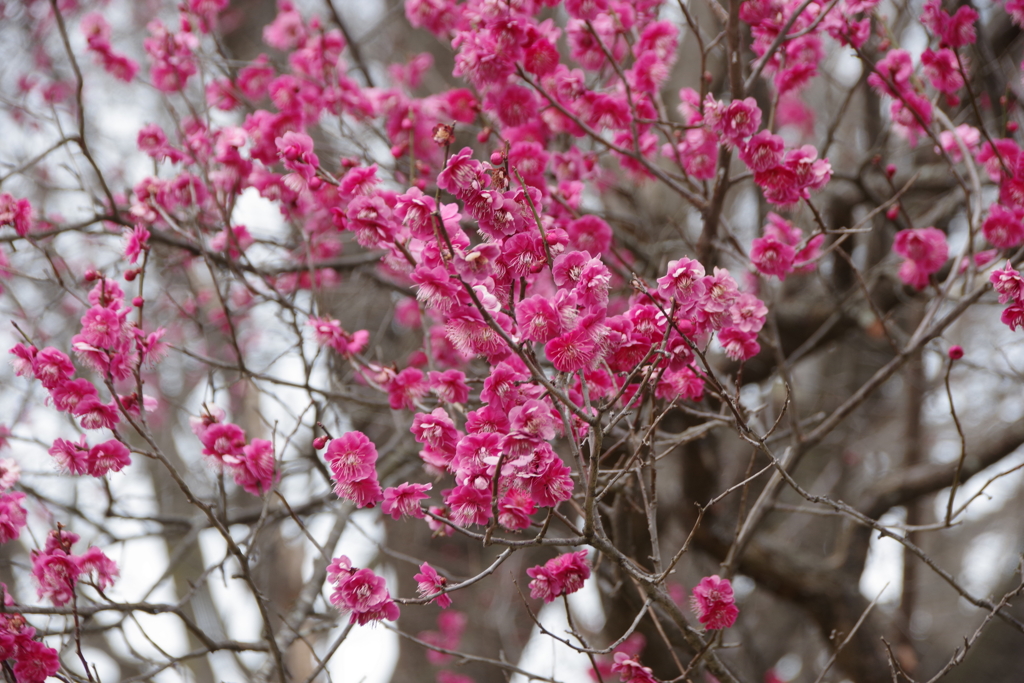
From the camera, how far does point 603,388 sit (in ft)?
6.18

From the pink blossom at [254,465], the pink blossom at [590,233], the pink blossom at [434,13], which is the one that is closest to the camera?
the pink blossom at [254,465]

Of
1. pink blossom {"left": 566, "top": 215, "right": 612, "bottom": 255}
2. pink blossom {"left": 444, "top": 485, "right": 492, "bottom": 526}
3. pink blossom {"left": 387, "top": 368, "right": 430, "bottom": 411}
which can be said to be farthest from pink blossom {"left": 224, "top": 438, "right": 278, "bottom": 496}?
pink blossom {"left": 566, "top": 215, "right": 612, "bottom": 255}

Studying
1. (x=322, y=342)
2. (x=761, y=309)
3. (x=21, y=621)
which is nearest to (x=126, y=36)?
(x=322, y=342)

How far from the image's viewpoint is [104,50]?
3.17m

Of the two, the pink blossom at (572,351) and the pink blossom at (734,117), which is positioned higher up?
the pink blossom at (734,117)

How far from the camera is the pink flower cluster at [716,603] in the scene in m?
1.88

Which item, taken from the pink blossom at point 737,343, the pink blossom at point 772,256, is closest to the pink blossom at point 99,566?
the pink blossom at point 737,343

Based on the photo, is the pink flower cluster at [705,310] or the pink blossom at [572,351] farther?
the pink flower cluster at [705,310]

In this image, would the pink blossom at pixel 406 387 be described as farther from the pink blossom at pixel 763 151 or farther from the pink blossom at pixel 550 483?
the pink blossom at pixel 763 151

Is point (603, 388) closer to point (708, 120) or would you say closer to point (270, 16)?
point (708, 120)

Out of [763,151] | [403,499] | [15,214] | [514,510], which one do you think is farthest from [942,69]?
[15,214]

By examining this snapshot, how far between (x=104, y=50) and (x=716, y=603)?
3.22 m

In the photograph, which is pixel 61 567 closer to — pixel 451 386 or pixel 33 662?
A: pixel 33 662

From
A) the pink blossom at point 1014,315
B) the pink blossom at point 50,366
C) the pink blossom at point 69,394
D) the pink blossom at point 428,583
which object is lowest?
the pink blossom at point 428,583
